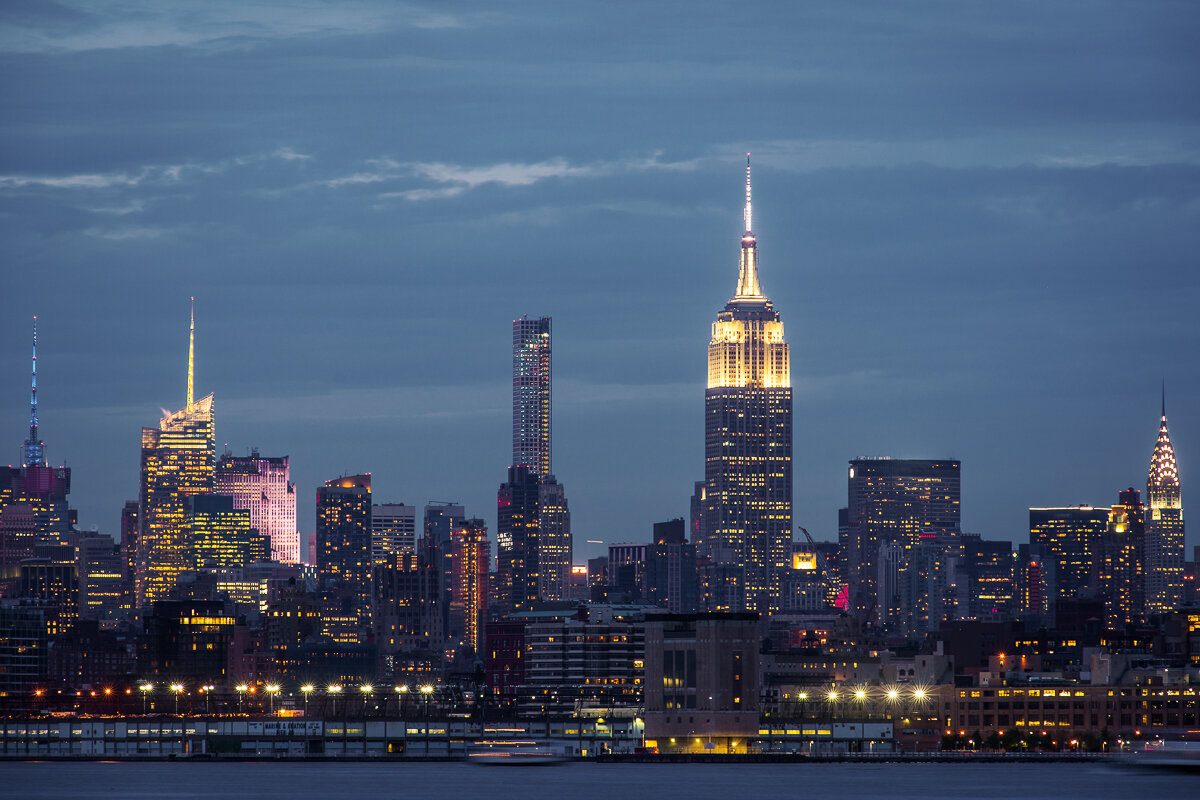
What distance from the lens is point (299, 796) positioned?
638 feet

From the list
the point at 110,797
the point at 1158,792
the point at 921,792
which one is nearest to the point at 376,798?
the point at 110,797

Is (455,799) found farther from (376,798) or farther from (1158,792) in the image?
(1158,792)

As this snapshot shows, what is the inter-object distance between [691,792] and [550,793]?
30.9 feet

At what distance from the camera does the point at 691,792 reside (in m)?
195

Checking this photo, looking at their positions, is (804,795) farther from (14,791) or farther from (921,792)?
(14,791)

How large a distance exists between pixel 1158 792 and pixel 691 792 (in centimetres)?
3078

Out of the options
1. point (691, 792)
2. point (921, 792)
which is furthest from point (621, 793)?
point (921, 792)

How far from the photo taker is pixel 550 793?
19750cm

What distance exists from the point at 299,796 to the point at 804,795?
3251cm

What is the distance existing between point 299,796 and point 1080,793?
50420 mm

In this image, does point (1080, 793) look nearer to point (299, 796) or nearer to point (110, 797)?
point (299, 796)

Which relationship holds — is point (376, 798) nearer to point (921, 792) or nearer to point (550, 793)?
point (550, 793)

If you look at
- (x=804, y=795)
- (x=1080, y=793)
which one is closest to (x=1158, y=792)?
(x=1080, y=793)

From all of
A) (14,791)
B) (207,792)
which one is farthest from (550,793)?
(14,791)
